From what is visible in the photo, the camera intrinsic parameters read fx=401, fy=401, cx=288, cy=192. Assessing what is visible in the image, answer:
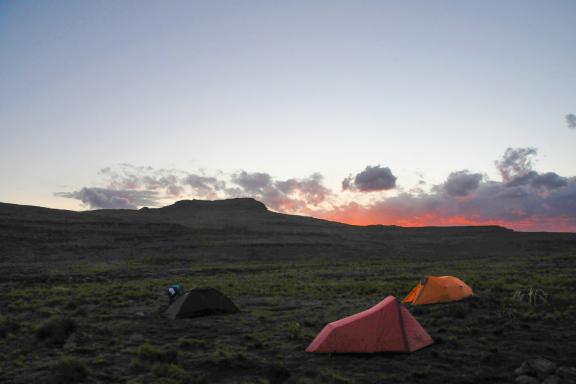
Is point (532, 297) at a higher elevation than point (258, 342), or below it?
higher

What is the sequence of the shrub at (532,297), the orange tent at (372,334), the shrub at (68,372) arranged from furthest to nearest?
the shrub at (532,297), the orange tent at (372,334), the shrub at (68,372)

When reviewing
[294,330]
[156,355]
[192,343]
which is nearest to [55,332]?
[156,355]

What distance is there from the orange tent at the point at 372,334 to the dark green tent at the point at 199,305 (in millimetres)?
6969

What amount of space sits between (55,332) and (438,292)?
14746 millimetres

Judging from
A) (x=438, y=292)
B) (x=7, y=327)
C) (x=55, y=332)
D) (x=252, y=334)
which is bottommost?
(x=252, y=334)

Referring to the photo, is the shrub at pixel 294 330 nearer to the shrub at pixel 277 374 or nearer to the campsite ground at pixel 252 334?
the campsite ground at pixel 252 334

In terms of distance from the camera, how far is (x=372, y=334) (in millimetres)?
10531

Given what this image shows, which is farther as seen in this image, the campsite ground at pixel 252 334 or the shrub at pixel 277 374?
the campsite ground at pixel 252 334

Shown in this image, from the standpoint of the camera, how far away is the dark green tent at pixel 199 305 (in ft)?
52.7

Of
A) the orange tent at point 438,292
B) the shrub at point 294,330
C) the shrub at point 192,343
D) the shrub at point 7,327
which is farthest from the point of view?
the orange tent at point 438,292

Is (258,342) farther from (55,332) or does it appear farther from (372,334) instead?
(55,332)

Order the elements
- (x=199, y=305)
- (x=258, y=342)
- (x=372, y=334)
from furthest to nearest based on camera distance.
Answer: (x=199, y=305)
(x=258, y=342)
(x=372, y=334)

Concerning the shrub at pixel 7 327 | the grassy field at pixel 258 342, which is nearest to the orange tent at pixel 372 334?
the grassy field at pixel 258 342

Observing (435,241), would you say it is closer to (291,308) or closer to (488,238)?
(488,238)
